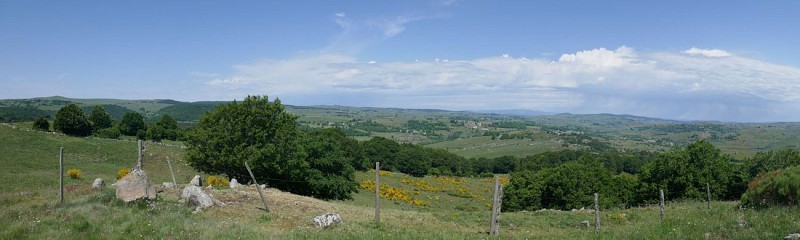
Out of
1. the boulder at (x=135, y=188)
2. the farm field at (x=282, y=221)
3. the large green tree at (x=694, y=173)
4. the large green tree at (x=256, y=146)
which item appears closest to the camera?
the farm field at (x=282, y=221)

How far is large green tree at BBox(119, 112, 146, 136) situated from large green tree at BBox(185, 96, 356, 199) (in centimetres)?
4994

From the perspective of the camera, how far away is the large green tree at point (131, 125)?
263 feet

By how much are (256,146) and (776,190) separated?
3224 centimetres

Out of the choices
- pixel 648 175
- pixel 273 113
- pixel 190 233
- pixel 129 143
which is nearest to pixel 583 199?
pixel 648 175

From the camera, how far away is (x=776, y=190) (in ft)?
54.7

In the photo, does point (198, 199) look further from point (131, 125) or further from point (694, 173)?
point (131, 125)

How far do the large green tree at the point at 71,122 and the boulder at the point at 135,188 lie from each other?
5804 centimetres

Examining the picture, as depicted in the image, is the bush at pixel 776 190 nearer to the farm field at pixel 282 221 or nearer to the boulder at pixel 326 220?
the farm field at pixel 282 221

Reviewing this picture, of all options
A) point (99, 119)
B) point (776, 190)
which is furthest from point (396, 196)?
point (99, 119)

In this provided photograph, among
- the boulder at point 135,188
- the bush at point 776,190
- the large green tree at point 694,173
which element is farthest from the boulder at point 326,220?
the large green tree at point 694,173

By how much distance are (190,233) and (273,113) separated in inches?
1044

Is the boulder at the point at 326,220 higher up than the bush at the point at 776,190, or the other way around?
the bush at the point at 776,190

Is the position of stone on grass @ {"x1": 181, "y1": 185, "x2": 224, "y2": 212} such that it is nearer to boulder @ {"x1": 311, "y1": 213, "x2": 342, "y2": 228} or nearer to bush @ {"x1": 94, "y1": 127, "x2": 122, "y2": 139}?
boulder @ {"x1": 311, "y1": 213, "x2": 342, "y2": 228}

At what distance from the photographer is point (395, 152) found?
359ft
